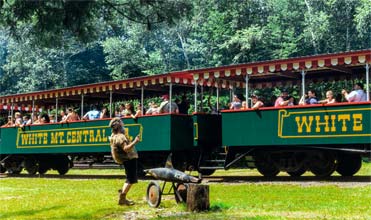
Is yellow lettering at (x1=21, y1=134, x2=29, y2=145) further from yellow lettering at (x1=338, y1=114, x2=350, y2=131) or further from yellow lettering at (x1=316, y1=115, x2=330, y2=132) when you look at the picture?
yellow lettering at (x1=338, y1=114, x2=350, y2=131)

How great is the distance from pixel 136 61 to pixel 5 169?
21385 millimetres

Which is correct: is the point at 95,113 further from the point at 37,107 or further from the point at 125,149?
the point at 125,149

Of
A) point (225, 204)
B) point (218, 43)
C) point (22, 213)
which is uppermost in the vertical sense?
point (218, 43)

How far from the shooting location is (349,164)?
1689 centimetres

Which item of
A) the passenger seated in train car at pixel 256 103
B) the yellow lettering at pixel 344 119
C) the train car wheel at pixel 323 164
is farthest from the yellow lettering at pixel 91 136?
the yellow lettering at pixel 344 119

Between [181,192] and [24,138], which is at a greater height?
[24,138]

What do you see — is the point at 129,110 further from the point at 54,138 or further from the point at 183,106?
the point at 54,138

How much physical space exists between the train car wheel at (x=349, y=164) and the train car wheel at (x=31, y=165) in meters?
12.6

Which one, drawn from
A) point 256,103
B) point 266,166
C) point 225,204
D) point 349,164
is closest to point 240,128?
point 256,103

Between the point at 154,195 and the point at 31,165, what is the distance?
14.7 metres

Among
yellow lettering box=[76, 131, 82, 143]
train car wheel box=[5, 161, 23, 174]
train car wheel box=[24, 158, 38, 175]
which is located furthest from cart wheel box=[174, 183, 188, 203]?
train car wheel box=[5, 161, 23, 174]

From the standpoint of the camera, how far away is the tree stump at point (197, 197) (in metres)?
9.73

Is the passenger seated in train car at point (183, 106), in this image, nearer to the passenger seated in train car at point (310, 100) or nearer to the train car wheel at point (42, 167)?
the passenger seated in train car at point (310, 100)

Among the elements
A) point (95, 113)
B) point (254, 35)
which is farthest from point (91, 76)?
point (95, 113)
